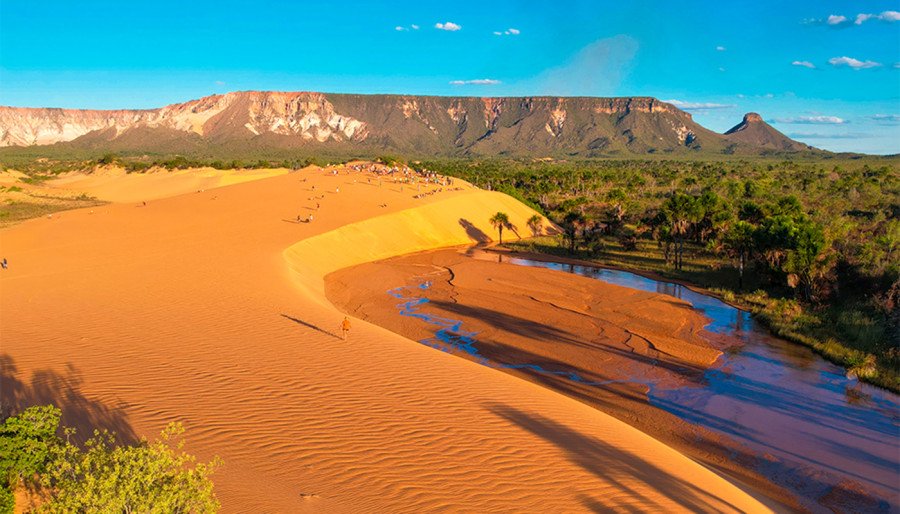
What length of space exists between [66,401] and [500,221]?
35.8m

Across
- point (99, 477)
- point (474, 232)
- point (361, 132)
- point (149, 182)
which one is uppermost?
point (361, 132)

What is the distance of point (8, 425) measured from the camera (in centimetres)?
693

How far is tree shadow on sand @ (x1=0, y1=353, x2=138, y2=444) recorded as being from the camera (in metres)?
9.18

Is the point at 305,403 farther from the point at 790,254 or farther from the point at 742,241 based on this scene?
the point at 742,241

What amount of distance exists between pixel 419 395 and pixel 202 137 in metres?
191

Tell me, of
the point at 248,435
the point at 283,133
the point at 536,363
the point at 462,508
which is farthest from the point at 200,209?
the point at 283,133

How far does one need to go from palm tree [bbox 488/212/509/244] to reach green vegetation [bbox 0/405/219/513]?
124ft

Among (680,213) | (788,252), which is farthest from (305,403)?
(680,213)

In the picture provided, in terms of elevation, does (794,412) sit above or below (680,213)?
below

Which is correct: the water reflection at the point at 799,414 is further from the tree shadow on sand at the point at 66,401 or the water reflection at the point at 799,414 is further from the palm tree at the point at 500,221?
the palm tree at the point at 500,221

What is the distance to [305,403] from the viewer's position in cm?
1087

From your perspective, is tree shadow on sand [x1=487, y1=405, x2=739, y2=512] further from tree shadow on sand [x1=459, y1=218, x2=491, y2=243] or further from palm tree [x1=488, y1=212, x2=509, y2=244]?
tree shadow on sand [x1=459, y1=218, x2=491, y2=243]

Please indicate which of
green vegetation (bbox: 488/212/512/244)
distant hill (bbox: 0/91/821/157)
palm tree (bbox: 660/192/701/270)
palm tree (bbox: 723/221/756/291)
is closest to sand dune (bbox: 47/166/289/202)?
green vegetation (bbox: 488/212/512/244)

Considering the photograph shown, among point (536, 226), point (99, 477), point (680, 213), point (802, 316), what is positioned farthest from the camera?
point (536, 226)
